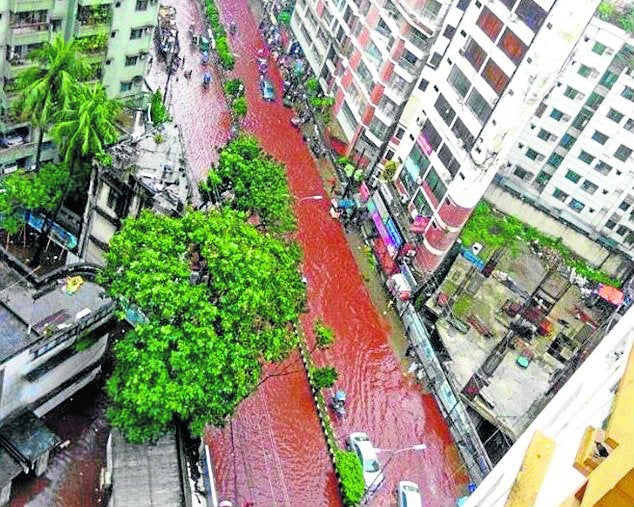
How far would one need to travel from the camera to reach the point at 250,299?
2838 cm

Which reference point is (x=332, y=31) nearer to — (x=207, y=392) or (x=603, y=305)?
(x=603, y=305)

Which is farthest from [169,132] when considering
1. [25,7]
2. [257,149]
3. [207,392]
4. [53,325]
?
[207,392]

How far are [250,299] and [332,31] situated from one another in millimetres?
38950

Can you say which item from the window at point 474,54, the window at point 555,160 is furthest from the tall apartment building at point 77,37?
the window at point 555,160

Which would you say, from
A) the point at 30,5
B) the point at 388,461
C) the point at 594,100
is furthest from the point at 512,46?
the point at 30,5

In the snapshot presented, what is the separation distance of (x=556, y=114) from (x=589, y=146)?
3439 millimetres

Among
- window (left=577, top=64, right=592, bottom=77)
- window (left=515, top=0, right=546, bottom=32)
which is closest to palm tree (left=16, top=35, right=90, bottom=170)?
window (left=515, top=0, right=546, bottom=32)

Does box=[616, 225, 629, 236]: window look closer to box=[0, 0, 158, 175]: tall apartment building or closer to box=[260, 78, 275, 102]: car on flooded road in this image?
box=[260, 78, 275, 102]: car on flooded road

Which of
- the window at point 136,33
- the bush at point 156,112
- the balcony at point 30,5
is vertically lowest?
the bush at point 156,112

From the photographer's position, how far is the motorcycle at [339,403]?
39656 millimetres

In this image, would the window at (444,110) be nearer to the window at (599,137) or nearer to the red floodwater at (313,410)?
the red floodwater at (313,410)

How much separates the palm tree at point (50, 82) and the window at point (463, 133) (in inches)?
884

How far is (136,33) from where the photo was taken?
43844 mm

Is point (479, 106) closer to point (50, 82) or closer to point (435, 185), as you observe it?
point (435, 185)
